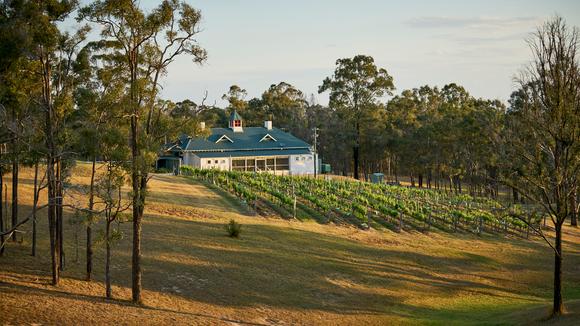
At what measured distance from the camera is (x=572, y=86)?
1777cm

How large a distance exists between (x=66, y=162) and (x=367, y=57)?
173ft

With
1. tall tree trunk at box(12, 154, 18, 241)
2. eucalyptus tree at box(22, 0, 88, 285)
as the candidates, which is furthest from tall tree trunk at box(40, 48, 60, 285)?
tall tree trunk at box(12, 154, 18, 241)

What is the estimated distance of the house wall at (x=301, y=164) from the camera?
213 feet

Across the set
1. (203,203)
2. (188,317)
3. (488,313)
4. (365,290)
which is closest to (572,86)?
(488,313)

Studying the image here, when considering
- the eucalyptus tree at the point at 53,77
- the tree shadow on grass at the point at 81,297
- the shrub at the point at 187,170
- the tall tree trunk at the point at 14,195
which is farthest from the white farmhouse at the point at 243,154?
the tree shadow on grass at the point at 81,297

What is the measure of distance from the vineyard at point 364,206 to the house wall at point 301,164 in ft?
34.5

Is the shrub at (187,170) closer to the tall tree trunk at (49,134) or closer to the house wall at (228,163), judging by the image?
the house wall at (228,163)

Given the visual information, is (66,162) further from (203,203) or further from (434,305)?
(203,203)

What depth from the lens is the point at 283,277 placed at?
24984 millimetres

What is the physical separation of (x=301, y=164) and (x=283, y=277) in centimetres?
4044

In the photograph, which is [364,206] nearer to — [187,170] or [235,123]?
[187,170]

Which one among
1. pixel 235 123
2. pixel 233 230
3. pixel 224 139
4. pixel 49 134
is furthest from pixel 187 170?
pixel 49 134

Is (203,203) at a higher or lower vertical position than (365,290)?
higher

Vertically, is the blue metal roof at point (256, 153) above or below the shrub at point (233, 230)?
above
